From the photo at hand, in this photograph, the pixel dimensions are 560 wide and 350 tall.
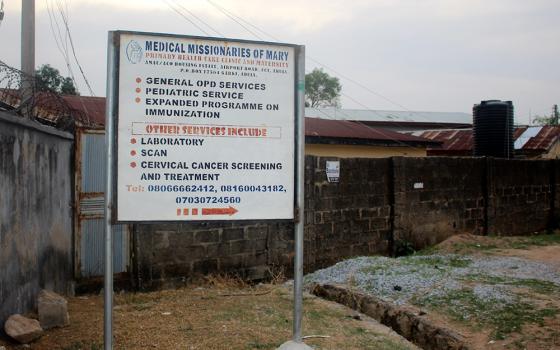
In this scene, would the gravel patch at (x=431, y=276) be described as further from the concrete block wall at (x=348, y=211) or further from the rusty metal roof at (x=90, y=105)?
the rusty metal roof at (x=90, y=105)

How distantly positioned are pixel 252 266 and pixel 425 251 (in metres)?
4.15

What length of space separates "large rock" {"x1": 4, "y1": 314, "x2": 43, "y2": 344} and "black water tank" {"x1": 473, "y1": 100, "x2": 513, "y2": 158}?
568 inches

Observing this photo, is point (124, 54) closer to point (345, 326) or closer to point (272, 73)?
point (272, 73)

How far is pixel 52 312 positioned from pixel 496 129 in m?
14.3

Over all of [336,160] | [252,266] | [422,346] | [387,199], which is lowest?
[422,346]

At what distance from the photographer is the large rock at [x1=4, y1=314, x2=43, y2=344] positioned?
4016 millimetres

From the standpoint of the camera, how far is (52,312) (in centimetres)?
454

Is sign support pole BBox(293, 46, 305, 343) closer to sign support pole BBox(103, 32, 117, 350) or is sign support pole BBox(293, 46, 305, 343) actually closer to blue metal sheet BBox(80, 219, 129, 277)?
sign support pole BBox(103, 32, 117, 350)

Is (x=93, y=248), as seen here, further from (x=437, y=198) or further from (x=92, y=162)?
(x=437, y=198)

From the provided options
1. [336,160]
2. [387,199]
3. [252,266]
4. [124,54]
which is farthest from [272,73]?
[387,199]

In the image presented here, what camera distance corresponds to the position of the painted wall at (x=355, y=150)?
15.1 m

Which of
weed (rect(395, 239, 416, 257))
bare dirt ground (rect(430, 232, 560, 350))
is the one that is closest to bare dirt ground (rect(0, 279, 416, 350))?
bare dirt ground (rect(430, 232, 560, 350))

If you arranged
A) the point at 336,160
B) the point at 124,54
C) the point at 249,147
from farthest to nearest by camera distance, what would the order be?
the point at 336,160, the point at 249,147, the point at 124,54

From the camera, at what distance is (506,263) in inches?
352
